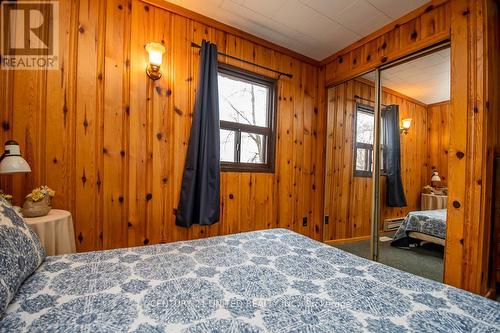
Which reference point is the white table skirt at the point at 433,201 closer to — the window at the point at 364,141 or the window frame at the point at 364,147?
the window frame at the point at 364,147

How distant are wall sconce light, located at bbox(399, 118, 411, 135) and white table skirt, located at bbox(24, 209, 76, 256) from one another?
312cm

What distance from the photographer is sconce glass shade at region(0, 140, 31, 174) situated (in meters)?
1.29

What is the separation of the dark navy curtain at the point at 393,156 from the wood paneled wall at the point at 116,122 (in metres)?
1.62

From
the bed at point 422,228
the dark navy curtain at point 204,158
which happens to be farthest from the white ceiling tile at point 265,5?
the bed at point 422,228

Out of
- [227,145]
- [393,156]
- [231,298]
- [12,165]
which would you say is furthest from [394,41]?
[12,165]

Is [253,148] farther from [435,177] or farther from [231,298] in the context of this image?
[231,298]

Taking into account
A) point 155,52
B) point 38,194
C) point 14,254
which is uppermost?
point 155,52

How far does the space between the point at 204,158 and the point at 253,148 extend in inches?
29.2

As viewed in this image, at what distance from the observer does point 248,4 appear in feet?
6.63

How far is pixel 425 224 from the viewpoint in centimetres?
219

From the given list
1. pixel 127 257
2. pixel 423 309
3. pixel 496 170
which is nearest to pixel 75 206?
pixel 127 257

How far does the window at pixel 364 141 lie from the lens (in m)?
2.61

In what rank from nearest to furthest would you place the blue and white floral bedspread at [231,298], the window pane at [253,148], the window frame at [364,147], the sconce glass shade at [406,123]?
1. the blue and white floral bedspread at [231,298]
2. the sconce glass shade at [406,123]
3. the window frame at [364,147]
4. the window pane at [253,148]

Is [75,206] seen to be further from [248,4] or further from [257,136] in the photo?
[248,4]
